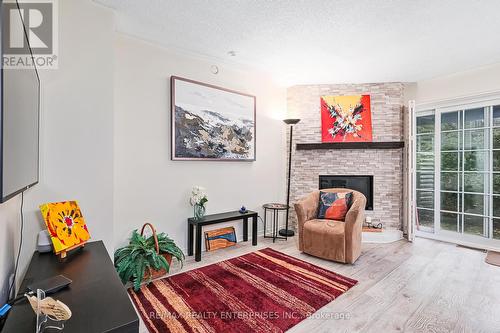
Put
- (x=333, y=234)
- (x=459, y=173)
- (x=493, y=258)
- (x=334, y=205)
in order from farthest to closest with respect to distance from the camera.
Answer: (x=459, y=173)
(x=334, y=205)
(x=493, y=258)
(x=333, y=234)

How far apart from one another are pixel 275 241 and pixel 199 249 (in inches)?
51.9

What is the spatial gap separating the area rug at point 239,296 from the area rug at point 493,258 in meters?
1.98

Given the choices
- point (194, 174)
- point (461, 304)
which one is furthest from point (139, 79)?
point (461, 304)

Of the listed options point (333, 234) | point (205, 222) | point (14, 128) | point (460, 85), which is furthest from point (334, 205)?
point (14, 128)

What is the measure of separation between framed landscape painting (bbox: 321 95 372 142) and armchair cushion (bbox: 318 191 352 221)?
119cm

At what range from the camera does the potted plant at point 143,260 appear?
2244 millimetres

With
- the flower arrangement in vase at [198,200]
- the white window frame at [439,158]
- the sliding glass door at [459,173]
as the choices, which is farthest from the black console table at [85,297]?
the sliding glass door at [459,173]

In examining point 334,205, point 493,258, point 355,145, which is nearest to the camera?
point 493,258

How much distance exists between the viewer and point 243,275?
2652 millimetres

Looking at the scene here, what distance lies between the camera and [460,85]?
3.71 meters

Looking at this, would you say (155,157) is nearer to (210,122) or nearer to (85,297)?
(210,122)

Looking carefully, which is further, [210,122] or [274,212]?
[274,212]

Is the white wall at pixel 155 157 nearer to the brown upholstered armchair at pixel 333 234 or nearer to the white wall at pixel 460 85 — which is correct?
the brown upholstered armchair at pixel 333 234

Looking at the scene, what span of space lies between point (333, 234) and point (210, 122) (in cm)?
216
